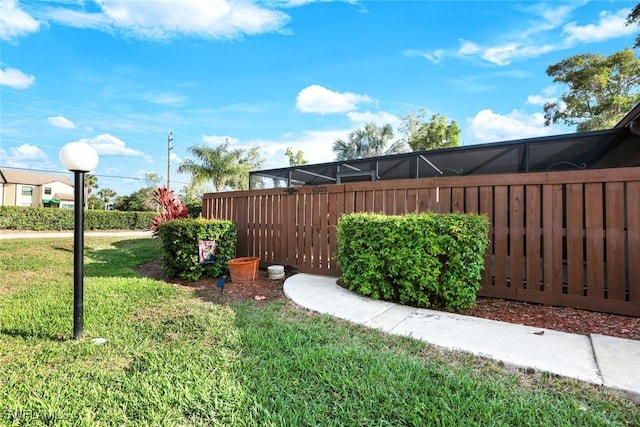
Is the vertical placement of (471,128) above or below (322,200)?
above

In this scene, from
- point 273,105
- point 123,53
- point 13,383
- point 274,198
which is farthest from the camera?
point 273,105

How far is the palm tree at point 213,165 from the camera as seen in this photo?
16.1 metres

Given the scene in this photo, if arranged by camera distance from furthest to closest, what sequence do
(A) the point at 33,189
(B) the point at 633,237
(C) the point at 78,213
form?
1. (A) the point at 33,189
2. (B) the point at 633,237
3. (C) the point at 78,213

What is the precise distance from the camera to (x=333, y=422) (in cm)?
146

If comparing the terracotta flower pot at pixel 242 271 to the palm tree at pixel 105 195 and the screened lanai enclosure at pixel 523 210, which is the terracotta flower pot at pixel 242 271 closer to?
the screened lanai enclosure at pixel 523 210

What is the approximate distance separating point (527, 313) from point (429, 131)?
2207cm

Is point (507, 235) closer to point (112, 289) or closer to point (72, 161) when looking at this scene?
point (72, 161)

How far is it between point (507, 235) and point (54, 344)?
182 inches

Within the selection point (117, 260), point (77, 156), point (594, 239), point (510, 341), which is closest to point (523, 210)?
point (594, 239)

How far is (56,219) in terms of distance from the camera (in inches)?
648

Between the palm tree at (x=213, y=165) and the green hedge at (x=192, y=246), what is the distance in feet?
38.1

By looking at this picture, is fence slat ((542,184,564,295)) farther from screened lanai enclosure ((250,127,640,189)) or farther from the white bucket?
the white bucket

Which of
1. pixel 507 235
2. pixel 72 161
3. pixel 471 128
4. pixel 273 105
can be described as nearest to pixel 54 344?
pixel 72 161

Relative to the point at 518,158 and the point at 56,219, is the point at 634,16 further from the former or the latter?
the point at 56,219
